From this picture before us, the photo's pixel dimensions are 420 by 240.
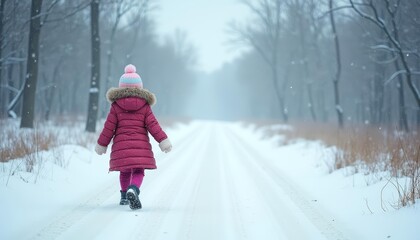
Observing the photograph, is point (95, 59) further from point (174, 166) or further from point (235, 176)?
point (235, 176)

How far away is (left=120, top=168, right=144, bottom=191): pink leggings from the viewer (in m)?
5.54

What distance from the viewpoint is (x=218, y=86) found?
10844 centimetres

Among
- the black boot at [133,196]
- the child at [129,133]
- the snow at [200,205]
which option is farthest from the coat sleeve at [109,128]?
the snow at [200,205]

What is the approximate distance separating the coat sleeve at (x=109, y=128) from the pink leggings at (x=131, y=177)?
0.52m

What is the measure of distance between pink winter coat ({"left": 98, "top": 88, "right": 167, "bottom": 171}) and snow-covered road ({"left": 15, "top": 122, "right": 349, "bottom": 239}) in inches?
26.4

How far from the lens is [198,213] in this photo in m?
5.36

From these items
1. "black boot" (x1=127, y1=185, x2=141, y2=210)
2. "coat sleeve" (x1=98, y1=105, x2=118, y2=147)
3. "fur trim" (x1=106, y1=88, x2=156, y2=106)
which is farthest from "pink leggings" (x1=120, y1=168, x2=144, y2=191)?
"fur trim" (x1=106, y1=88, x2=156, y2=106)

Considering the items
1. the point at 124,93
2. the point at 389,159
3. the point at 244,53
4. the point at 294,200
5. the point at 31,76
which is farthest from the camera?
the point at 244,53

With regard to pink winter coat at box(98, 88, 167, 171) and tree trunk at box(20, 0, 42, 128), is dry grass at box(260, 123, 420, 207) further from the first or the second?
tree trunk at box(20, 0, 42, 128)

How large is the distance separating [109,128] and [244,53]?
53313 millimetres

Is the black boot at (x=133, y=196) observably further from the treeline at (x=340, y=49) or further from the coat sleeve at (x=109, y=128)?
the treeline at (x=340, y=49)

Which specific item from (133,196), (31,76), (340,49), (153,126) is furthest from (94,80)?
(340,49)

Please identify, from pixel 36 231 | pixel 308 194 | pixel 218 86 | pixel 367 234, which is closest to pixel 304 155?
pixel 308 194

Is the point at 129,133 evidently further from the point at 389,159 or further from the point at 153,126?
the point at 389,159
